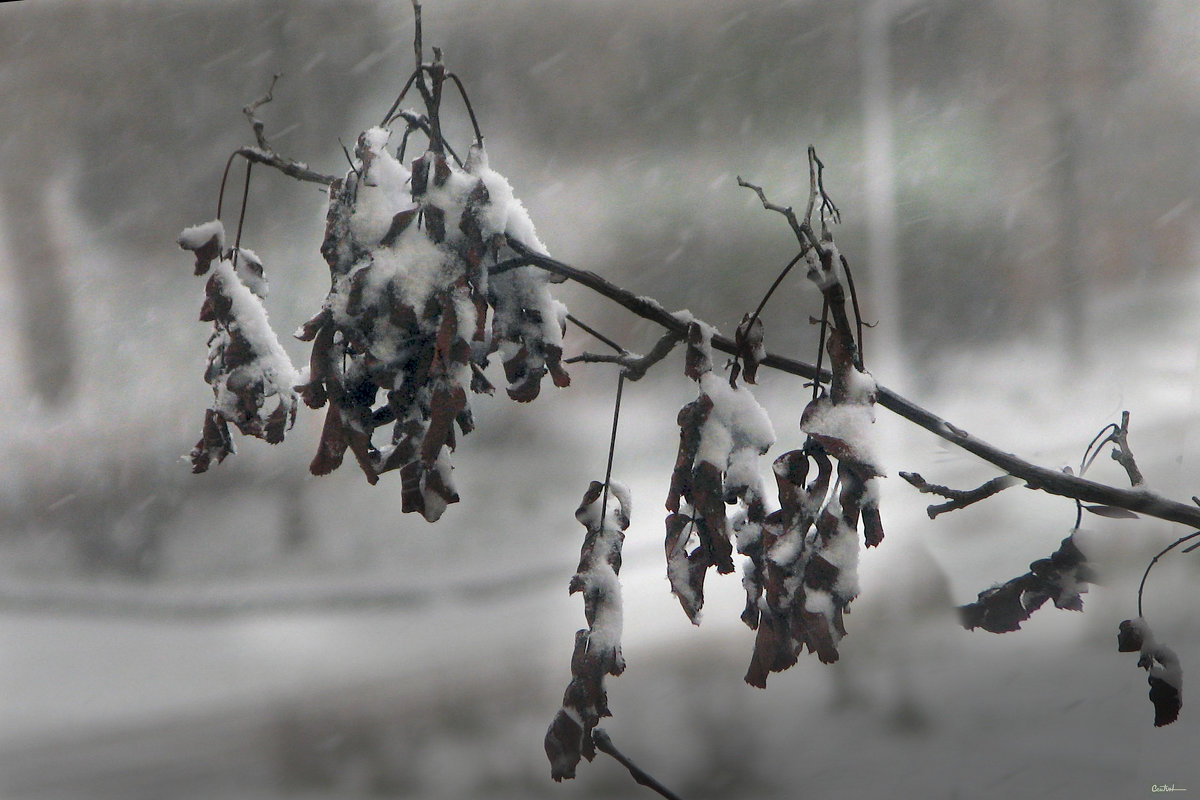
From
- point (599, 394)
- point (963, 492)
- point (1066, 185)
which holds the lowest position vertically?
point (963, 492)

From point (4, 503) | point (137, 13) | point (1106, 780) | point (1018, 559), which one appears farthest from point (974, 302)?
point (4, 503)

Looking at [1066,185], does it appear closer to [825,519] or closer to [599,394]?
[599,394]

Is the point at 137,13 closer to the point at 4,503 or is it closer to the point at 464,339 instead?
the point at 4,503

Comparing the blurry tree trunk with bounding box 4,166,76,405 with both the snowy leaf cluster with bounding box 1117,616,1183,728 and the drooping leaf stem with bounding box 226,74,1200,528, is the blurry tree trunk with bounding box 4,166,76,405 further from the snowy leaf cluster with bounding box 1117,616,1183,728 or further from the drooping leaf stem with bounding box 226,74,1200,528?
the snowy leaf cluster with bounding box 1117,616,1183,728

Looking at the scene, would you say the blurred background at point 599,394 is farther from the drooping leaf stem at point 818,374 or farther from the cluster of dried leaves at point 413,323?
the cluster of dried leaves at point 413,323

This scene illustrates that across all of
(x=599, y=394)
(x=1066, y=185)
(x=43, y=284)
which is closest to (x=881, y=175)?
(x=1066, y=185)

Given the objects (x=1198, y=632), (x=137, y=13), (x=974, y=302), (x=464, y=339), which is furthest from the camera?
(x=137, y=13)
